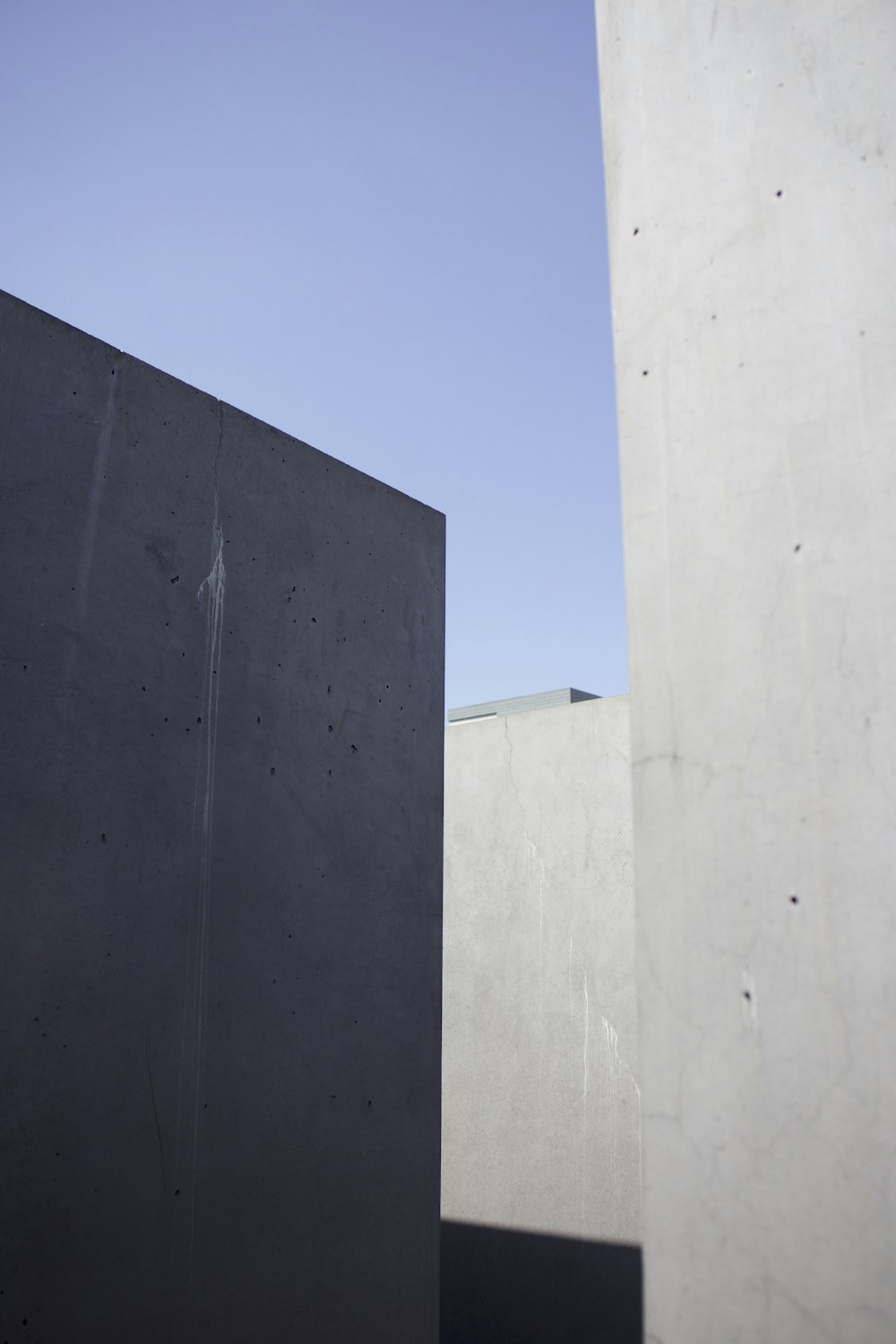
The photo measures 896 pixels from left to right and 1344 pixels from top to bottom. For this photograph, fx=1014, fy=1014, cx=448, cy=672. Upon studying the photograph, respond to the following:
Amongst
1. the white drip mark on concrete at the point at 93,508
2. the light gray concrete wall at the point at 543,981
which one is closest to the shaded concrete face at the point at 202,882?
the white drip mark on concrete at the point at 93,508

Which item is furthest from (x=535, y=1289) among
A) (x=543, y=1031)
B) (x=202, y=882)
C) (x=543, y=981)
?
(x=202, y=882)

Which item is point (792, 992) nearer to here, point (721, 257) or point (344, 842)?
point (721, 257)

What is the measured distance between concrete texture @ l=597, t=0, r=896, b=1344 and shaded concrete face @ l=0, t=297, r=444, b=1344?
1.52 m

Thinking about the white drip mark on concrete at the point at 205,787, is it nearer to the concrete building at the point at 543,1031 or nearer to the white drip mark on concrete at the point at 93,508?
the white drip mark on concrete at the point at 93,508

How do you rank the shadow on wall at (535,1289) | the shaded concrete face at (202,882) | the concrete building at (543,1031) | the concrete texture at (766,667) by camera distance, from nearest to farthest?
→ the concrete texture at (766,667)
the shaded concrete face at (202,882)
the shadow on wall at (535,1289)
the concrete building at (543,1031)

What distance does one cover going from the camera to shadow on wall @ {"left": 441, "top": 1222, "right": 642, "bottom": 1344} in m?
3.99

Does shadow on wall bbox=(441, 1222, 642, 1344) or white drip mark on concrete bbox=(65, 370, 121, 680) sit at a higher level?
white drip mark on concrete bbox=(65, 370, 121, 680)

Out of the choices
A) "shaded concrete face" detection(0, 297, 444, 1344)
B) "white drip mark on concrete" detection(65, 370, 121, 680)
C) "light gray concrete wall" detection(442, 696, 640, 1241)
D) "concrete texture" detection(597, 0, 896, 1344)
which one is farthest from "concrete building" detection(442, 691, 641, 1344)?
"concrete texture" detection(597, 0, 896, 1344)

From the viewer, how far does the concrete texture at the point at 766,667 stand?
60 centimetres

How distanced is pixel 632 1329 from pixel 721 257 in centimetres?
433

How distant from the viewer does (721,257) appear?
30.6 inches

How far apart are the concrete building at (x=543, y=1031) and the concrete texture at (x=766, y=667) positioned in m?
3.52

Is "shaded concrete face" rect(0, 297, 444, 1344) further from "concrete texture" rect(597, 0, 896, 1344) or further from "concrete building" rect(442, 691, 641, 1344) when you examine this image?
"concrete building" rect(442, 691, 641, 1344)

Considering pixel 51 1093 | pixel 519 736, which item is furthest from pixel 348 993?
pixel 519 736
